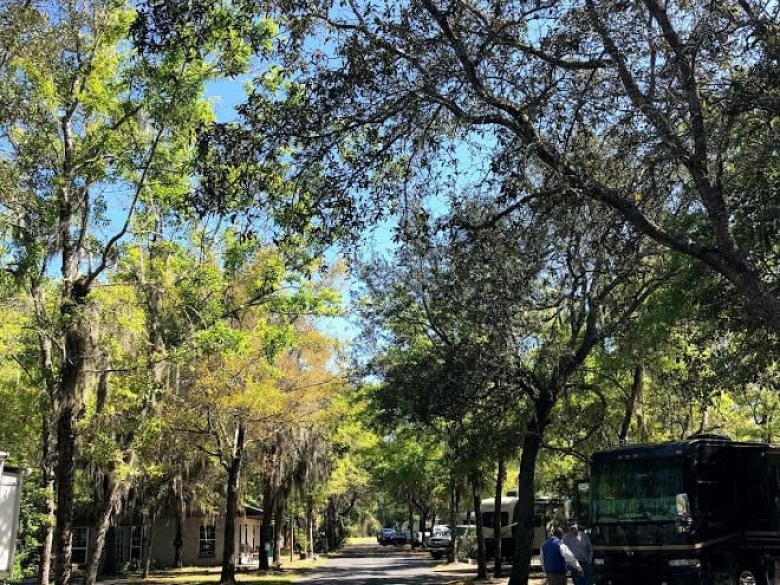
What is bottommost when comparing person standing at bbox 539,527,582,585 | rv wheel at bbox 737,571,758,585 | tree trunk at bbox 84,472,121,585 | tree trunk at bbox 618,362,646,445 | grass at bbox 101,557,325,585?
grass at bbox 101,557,325,585

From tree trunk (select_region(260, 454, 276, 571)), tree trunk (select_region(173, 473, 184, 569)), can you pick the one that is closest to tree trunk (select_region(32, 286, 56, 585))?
tree trunk (select_region(173, 473, 184, 569))

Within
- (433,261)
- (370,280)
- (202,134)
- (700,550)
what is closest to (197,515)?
(370,280)

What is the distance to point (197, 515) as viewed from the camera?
4019 cm

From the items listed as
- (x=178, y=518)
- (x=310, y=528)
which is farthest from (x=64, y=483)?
(x=310, y=528)

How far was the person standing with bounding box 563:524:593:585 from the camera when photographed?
17.4m

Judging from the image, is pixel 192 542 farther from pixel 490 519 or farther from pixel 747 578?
pixel 747 578

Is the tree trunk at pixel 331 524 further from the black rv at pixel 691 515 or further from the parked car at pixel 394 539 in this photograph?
the black rv at pixel 691 515

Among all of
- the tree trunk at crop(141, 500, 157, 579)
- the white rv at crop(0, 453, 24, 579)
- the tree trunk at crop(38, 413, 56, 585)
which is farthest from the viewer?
the tree trunk at crop(141, 500, 157, 579)

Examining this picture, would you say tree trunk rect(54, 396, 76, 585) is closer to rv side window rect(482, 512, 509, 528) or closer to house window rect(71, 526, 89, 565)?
house window rect(71, 526, 89, 565)

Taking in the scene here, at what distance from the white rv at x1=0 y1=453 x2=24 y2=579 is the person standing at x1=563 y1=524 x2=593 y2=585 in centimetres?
1197

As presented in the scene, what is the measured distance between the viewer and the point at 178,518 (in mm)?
38125

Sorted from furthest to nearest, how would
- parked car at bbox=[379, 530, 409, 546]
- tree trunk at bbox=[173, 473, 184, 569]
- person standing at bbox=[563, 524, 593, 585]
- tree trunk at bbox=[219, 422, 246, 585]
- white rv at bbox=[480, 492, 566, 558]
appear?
parked car at bbox=[379, 530, 409, 546] → white rv at bbox=[480, 492, 566, 558] → tree trunk at bbox=[173, 473, 184, 569] → tree trunk at bbox=[219, 422, 246, 585] → person standing at bbox=[563, 524, 593, 585]

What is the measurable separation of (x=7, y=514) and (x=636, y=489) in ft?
37.5

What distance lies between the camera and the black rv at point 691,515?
14539mm
